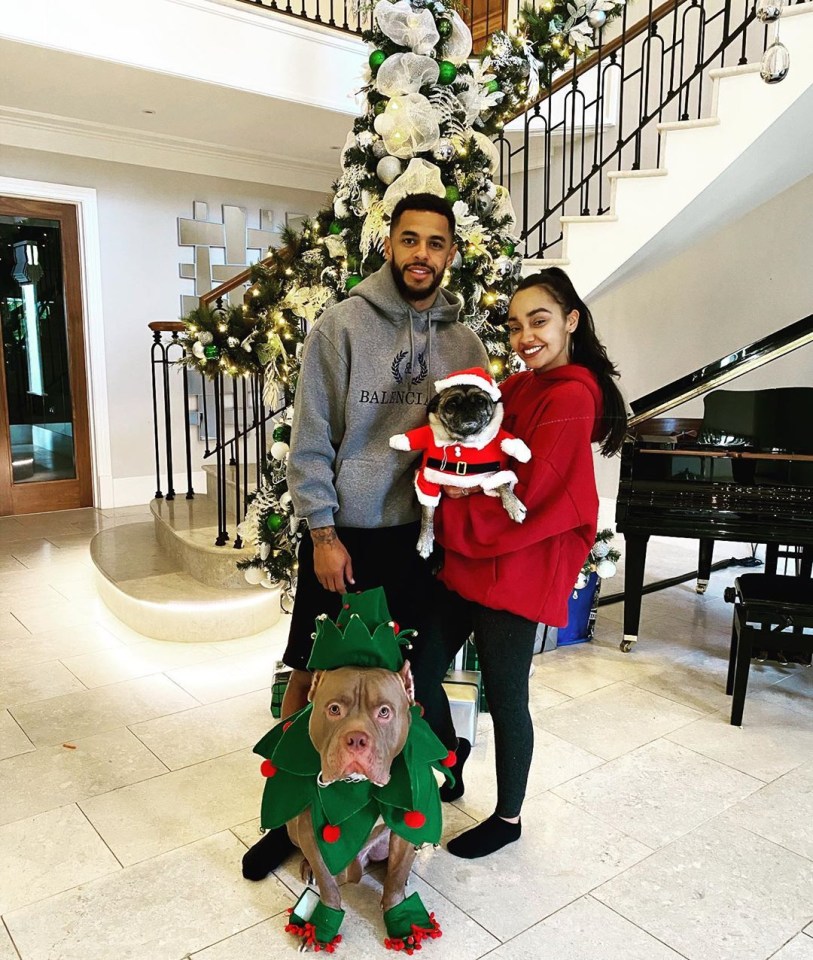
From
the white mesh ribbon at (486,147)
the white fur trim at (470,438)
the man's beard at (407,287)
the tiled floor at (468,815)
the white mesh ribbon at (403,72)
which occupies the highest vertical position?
the white mesh ribbon at (403,72)

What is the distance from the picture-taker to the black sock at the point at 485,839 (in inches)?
71.7

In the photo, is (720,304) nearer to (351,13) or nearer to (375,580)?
(351,13)

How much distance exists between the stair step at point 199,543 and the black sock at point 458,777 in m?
1.47

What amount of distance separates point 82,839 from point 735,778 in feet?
5.90

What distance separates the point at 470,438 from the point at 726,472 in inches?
73.1

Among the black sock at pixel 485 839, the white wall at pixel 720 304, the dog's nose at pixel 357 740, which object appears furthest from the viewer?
the white wall at pixel 720 304

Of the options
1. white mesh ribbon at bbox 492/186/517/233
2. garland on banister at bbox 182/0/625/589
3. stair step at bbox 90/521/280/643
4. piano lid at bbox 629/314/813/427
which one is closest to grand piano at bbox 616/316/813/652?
piano lid at bbox 629/314/813/427

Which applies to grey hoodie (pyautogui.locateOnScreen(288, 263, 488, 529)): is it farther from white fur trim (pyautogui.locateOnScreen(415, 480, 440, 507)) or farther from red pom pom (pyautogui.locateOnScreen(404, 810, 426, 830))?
red pom pom (pyautogui.locateOnScreen(404, 810, 426, 830))

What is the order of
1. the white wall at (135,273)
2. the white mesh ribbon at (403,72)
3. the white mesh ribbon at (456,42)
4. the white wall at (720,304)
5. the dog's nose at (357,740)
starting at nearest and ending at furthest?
1. the dog's nose at (357,740)
2. the white mesh ribbon at (403,72)
3. the white mesh ribbon at (456,42)
4. the white wall at (720,304)
5. the white wall at (135,273)

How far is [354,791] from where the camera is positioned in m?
1.47

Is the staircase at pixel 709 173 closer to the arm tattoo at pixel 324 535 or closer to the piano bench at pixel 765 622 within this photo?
the piano bench at pixel 765 622

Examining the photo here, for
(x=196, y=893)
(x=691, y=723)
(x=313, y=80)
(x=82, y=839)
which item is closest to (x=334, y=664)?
(x=196, y=893)

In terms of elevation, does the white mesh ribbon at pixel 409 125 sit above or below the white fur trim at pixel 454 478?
above

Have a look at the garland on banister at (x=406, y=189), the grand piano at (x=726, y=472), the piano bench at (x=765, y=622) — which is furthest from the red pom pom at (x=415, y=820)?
the grand piano at (x=726, y=472)
